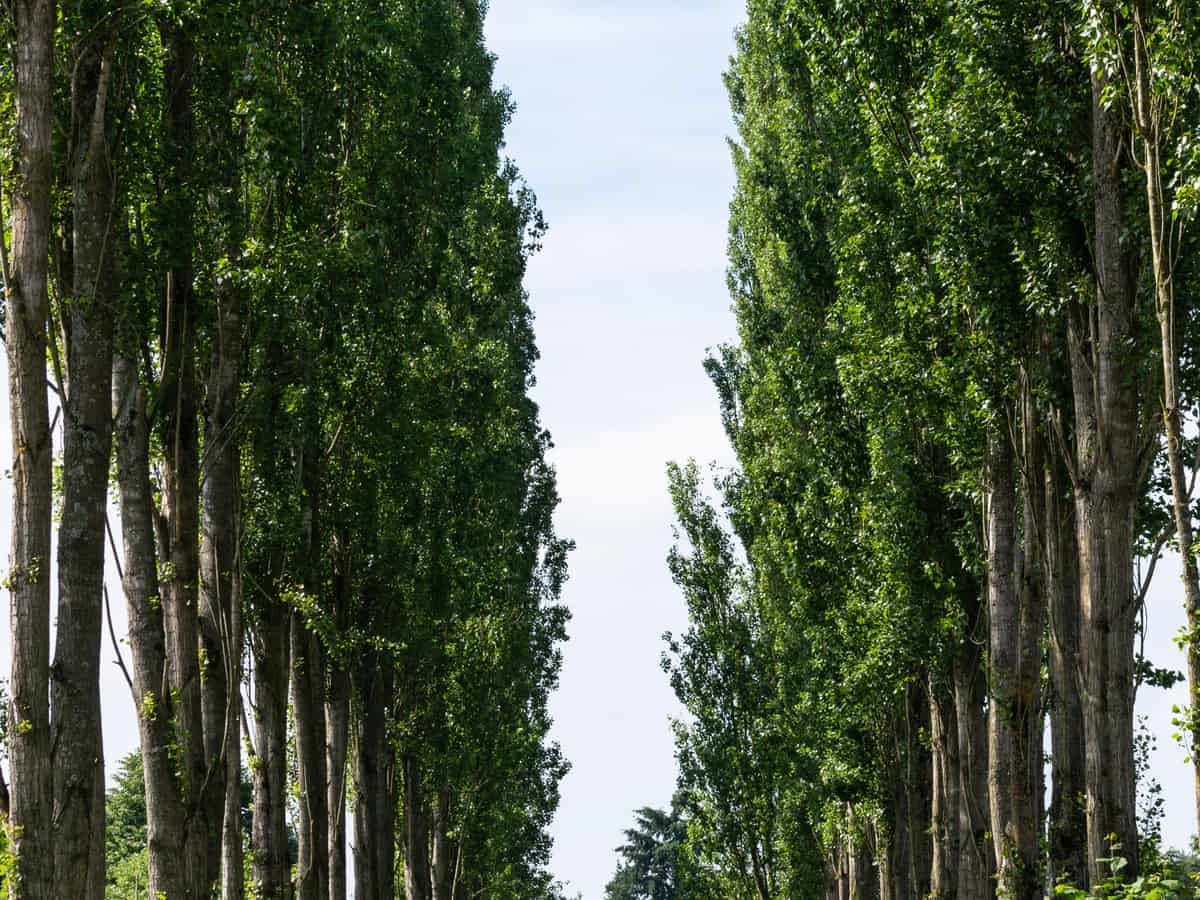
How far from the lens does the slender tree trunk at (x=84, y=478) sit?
1012 cm

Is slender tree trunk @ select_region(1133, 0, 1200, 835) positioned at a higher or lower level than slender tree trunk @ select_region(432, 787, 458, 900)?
higher

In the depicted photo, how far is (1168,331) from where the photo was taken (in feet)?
36.0

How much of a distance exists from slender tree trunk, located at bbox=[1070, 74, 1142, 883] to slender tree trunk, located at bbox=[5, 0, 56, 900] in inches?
307

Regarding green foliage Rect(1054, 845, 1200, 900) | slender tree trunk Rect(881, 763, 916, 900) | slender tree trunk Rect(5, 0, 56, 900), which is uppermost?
slender tree trunk Rect(5, 0, 56, 900)

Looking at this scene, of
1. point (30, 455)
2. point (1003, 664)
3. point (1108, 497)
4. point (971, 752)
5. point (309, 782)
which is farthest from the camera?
point (971, 752)

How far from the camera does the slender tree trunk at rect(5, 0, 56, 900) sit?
8.80 metres

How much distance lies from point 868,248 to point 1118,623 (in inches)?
254

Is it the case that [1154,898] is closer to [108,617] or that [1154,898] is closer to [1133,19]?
[1133,19]

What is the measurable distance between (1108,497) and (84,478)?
8.09 m

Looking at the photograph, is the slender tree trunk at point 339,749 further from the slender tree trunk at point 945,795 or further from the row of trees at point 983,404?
the slender tree trunk at point 945,795

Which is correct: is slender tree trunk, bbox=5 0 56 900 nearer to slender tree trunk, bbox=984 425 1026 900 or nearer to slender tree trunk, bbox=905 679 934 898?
slender tree trunk, bbox=984 425 1026 900

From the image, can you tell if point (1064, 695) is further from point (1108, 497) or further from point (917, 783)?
point (917, 783)

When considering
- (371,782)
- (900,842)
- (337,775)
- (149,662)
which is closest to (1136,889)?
(149,662)

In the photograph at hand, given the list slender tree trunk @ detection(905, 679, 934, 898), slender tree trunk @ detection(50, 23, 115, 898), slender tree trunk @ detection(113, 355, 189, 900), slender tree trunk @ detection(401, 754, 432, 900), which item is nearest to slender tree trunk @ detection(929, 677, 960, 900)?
slender tree trunk @ detection(905, 679, 934, 898)
